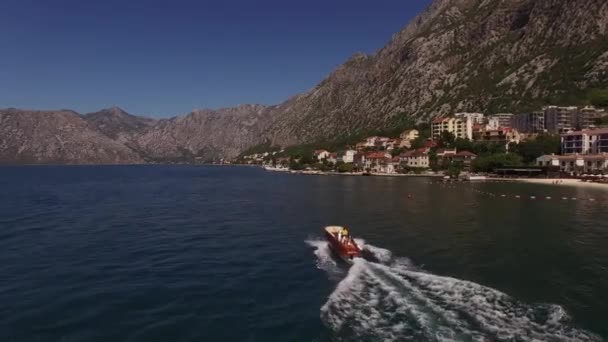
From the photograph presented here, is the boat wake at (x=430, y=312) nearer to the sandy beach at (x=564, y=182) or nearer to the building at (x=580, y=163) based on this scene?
the sandy beach at (x=564, y=182)

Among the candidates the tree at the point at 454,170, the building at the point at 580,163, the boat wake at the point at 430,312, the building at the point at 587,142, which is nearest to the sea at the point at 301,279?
the boat wake at the point at 430,312

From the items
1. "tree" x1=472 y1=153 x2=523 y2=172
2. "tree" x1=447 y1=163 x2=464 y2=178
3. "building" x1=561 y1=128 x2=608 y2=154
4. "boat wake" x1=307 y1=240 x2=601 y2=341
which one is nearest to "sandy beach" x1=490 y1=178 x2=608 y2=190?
"tree" x1=447 y1=163 x2=464 y2=178

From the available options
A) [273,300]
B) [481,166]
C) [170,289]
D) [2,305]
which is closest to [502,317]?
[273,300]

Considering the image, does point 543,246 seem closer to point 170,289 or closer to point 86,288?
point 170,289

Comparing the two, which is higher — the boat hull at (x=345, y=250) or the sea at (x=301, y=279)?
the boat hull at (x=345, y=250)

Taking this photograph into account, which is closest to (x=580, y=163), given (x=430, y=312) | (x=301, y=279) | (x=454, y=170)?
(x=454, y=170)

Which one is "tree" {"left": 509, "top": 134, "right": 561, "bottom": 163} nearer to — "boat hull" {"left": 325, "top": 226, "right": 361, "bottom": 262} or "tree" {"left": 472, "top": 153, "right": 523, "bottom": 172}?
"tree" {"left": 472, "top": 153, "right": 523, "bottom": 172}
